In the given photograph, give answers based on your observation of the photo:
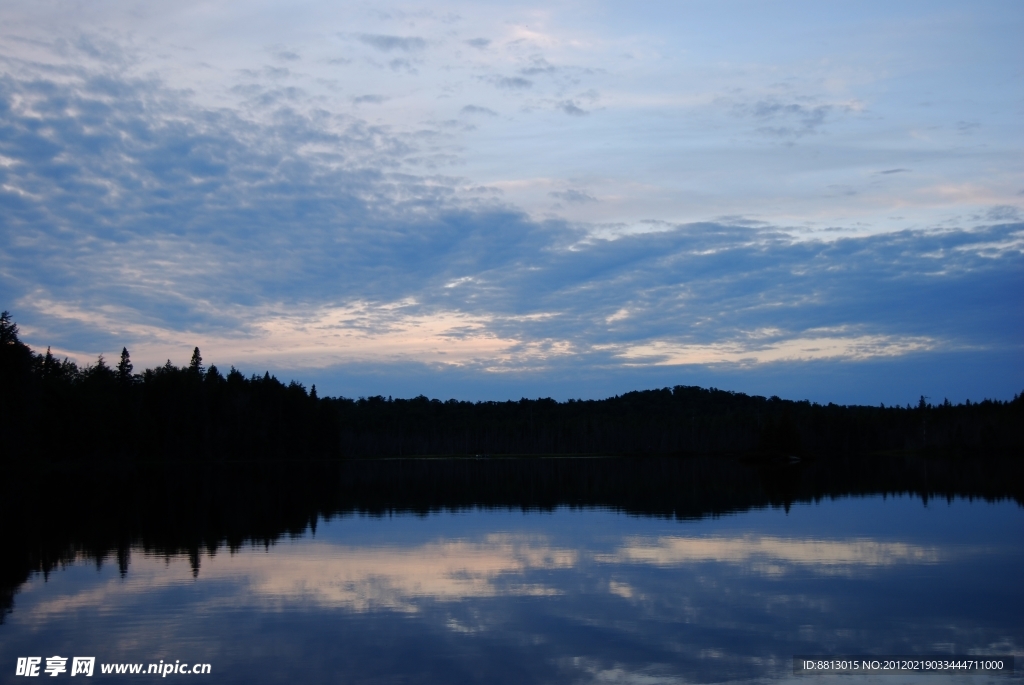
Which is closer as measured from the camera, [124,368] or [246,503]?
[246,503]

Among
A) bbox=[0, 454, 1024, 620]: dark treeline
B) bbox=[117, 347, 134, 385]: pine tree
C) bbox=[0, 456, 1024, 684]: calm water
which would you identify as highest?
bbox=[117, 347, 134, 385]: pine tree

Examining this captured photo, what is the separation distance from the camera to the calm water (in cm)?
1422

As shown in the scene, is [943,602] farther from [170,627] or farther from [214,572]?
[214,572]

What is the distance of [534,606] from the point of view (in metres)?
18.6

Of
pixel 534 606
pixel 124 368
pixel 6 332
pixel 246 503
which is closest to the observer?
pixel 534 606

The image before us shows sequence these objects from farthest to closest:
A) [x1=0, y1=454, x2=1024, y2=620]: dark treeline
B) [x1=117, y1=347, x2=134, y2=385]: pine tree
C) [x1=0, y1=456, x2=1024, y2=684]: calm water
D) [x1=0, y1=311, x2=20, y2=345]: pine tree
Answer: [x1=117, y1=347, x2=134, y2=385]: pine tree < [x1=0, y1=311, x2=20, y2=345]: pine tree < [x1=0, y1=454, x2=1024, y2=620]: dark treeline < [x1=0, y1=456, x2=1024, y2=684]: calm water

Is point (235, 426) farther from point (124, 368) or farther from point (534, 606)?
point (534, 606)

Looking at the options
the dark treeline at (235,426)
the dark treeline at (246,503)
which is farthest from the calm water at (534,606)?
the dark treeline at (235,426)

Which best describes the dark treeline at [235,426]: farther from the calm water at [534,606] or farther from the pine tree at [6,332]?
the calm water at [534,606]

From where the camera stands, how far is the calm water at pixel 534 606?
14.2 meters

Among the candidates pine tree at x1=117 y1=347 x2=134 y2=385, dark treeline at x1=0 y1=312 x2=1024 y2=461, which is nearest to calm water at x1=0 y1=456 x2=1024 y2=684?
dark treeline at x1=0 y1=312 x2=1024 y2=461

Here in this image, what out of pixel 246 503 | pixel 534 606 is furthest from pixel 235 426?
pixel 534 606

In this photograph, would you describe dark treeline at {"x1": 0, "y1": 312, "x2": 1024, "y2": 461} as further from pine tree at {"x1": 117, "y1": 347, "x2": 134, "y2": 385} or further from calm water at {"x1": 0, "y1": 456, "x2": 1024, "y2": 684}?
calm water at {"x1": 0, "y1": 456, "x2": 1024, "y2": 684}

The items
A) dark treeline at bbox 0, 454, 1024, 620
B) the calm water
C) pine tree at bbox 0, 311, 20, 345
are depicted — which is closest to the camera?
the calm water
